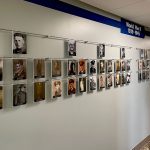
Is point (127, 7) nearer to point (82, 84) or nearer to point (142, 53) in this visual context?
point (82, 84)

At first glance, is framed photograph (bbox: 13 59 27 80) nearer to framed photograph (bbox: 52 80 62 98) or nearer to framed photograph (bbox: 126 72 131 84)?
framed photograph (bbox: 52 80 62 98)

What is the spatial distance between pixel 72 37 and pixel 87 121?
120 cm

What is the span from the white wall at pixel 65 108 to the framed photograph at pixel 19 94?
0.05 meters

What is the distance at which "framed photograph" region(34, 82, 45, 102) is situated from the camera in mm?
2422

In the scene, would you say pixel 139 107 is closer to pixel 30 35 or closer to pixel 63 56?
pixel 63 56

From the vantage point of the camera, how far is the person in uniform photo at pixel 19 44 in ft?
7.22

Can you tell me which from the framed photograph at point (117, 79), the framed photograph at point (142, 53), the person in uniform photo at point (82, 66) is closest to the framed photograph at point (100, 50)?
the person in uniform photo at point (82, 66)

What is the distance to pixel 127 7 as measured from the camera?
3.37 meters

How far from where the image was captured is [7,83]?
216cm

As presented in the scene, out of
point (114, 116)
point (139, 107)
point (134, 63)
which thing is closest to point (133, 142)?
point (139, 107)

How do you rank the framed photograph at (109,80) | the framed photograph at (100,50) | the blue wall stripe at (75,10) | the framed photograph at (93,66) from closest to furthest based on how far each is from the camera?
1. the blue wall stripe at (75,10)
2. the framed photograph at (93,66)
3. the framed photograph at (100,50)
4. the framed photograph at (109,80)

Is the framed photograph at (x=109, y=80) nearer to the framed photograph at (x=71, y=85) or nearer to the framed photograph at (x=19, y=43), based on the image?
the framed photograph at (x=71, y=85)

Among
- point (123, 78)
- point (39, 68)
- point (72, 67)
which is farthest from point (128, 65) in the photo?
point (39, 68)

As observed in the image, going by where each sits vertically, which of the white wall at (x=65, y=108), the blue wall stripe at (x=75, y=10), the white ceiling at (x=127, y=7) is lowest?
the white wall at (x=65, y=108)
